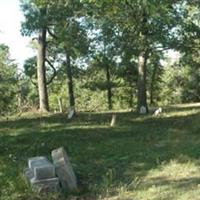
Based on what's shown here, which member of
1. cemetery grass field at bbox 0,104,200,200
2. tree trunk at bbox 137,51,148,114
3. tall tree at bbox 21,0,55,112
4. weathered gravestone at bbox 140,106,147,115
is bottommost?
cemetery grass field at bbox 0,104,200,200

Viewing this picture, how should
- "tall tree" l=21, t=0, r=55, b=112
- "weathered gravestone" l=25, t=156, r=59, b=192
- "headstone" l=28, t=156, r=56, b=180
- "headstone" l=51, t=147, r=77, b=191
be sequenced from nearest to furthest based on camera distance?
1. "weathered gravestone" l=25, t=156, r=59, b=192
2. "headstone" l=28, t=156, r=56, b=180
3. "headstone" l=51, t=147, r=77, b=191
4. "tall tree" l=21, t=0, r=55, b=112

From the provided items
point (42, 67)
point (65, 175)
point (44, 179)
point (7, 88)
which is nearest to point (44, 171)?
point (44, 179)

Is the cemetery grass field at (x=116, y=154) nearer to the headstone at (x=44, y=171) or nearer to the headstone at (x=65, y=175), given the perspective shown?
the headstone at (x=65, y=175)

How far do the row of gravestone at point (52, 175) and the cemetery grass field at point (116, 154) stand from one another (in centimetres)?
16

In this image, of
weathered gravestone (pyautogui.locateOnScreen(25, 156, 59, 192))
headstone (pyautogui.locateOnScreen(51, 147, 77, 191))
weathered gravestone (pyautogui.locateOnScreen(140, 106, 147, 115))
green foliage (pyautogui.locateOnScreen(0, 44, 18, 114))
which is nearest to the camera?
weathered gravestone (pyautogui.locateOnScreen(25, 156, 59, 192))

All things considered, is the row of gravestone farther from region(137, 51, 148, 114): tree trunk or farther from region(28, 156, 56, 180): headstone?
region(137, 51, 148, 114): tree trunk

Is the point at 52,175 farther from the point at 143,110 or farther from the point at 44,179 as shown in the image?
the point at 143,110

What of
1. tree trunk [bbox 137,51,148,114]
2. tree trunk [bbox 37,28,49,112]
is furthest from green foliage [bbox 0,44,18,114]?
tree trunk [bbox 137,51,148,114]

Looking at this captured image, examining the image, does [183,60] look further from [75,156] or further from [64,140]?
[75,156]

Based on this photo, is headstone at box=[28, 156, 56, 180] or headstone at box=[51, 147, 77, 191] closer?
headstone at box=[28, 156, 56, 180]

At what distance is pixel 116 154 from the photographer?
42.1ft

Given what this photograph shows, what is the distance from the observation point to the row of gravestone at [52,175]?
8.95 m

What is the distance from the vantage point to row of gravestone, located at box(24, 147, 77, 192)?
8945 millimetres

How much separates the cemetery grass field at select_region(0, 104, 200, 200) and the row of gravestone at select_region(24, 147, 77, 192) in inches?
6.2
